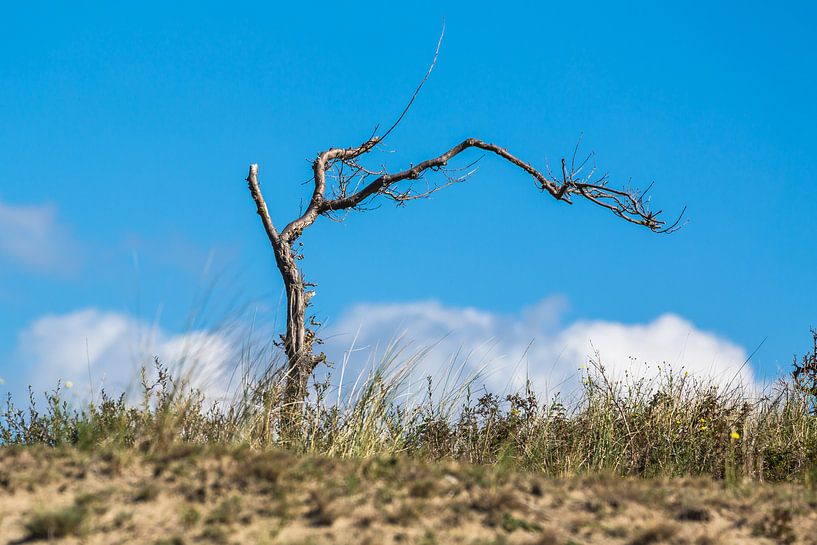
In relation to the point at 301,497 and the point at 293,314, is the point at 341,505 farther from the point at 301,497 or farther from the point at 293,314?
the point at 293,314

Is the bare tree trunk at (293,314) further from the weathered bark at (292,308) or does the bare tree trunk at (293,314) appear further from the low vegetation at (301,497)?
the low vegetation at (301,497)

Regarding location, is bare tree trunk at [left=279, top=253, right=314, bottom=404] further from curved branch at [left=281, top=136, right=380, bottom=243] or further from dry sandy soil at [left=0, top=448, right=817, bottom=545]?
dry sandy soil at [left=0, top=448, right=817, bottom=545]

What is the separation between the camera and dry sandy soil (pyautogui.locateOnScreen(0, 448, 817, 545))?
4.20 metres

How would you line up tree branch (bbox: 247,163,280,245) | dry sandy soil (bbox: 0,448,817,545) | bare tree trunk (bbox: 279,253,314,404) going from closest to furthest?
dry sandy soil (bbox: 0,448,817,545)
bare tree trunk (bbox: 279,253,314,404)
tree branch (bbox: 247,163,280,245)

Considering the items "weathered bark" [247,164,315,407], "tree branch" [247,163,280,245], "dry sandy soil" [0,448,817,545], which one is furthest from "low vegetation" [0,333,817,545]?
"tree branch" [247,163,280,245]

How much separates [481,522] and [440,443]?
4.09 m

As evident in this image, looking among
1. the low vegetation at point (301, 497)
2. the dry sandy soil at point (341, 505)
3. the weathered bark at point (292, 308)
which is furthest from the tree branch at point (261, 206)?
the dry sandy soil at point (341, 505)

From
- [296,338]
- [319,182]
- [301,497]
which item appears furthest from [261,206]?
[301,497]

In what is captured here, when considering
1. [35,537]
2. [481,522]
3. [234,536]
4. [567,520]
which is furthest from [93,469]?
[567,520]

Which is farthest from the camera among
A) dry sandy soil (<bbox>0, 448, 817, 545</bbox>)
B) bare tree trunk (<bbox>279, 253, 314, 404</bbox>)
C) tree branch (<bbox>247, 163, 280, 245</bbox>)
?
tree branch (<bbox>247, 163, 280, 245</bbox>)

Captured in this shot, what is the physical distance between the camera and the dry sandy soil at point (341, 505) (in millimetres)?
4195

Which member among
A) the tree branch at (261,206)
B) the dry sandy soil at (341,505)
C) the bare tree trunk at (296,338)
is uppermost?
the tree branch at (261,206)

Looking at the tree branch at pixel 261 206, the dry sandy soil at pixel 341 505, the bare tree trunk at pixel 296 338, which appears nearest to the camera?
the dry sandy soil at pixel 341 505

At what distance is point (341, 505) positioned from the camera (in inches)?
175
